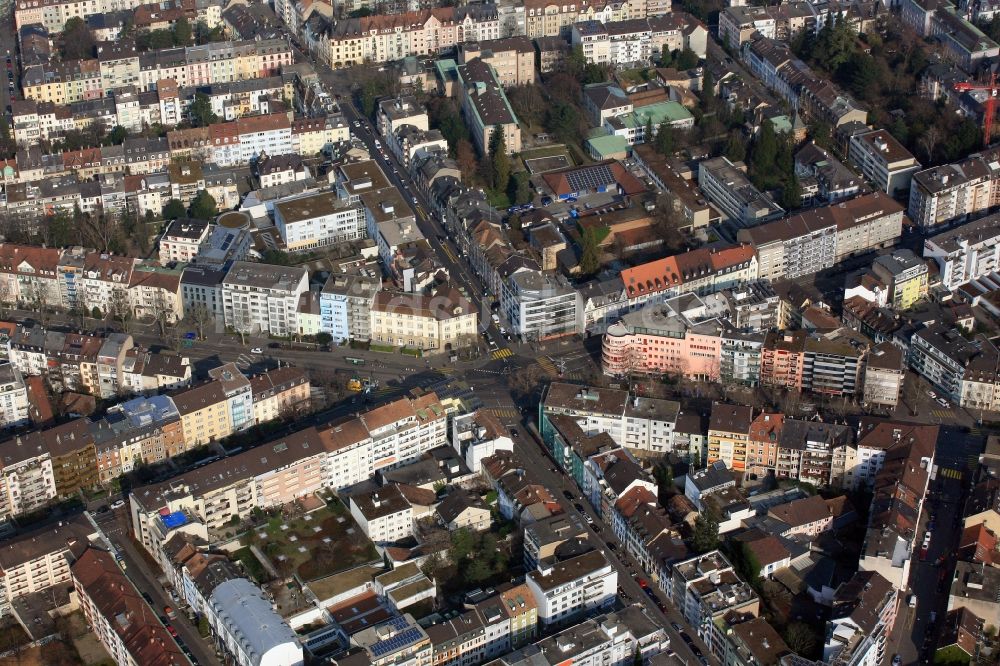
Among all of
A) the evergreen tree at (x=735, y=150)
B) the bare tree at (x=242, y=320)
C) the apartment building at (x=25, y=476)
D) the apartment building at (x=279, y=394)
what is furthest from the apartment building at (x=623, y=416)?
the evergreen tree at (x=735, y=150)

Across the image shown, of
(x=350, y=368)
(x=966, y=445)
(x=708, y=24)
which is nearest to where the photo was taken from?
(x=966, y=445)

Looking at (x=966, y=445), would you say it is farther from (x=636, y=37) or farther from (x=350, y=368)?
(x=636, y=37)

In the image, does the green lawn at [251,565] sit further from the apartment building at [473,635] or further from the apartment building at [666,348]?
the apartment building at [666,348]

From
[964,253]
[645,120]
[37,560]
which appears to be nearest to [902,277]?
[964,253]

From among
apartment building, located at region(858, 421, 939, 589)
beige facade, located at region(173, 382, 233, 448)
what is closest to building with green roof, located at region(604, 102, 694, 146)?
apartment building, located at region(858, 421, 939, 589)

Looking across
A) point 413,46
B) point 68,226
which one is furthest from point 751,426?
point 413,46
